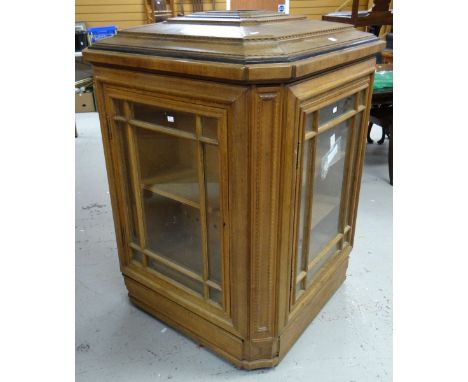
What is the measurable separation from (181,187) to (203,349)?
2.16 feet

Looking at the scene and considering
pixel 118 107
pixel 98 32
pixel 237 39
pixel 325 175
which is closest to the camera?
pixel 237 39

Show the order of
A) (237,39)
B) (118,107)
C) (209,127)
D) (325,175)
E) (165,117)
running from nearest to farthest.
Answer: (237,39)
(209,127)
(165,117)
(118,107)
(325,175)

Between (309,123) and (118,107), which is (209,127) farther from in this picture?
(118,107)

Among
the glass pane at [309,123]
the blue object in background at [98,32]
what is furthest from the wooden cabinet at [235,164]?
the blue object in background at [98,32]

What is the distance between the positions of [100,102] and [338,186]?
95cm

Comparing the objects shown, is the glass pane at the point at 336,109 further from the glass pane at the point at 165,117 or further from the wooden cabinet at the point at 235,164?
the glass pane at the point at 165,117

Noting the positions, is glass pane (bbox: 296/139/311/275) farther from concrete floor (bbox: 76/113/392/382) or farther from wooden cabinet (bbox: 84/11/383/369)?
concrete floor (bbox: 76/113/392/382)

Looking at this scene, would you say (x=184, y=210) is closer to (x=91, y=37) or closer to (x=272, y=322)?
(x=272, y=322)

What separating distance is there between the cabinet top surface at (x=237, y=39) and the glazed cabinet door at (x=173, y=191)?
141mm

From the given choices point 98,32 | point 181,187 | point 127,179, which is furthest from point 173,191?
point 98,32

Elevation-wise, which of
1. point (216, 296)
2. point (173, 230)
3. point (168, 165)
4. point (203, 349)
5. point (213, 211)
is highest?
point (168, 165)

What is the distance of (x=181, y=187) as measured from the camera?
1.41m

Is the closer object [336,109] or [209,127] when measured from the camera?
[209,127]

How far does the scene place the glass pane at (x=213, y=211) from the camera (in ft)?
3.96
